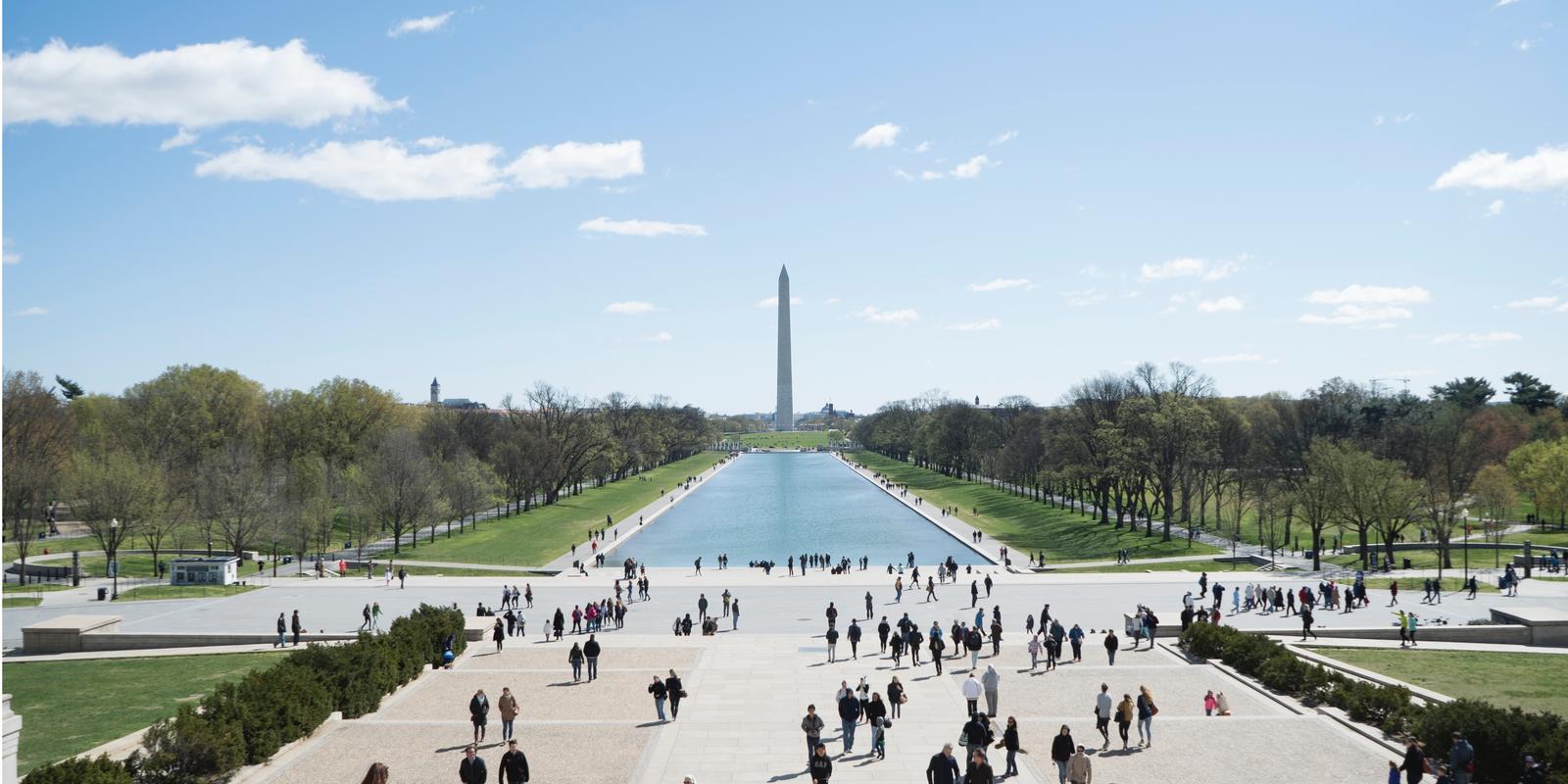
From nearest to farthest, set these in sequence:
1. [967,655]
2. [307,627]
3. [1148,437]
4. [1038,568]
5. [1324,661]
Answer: [1324,661], [967,655], [307,627], [1038,568], [1148,437]

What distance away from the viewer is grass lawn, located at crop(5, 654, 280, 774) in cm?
2234

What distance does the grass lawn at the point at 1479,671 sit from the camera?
24609mm

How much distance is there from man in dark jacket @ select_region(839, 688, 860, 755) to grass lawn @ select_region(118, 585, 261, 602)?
3486 cm

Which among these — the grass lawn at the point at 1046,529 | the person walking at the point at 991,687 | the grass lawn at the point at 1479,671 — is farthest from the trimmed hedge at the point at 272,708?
the grass lawn at the point at 1046,529

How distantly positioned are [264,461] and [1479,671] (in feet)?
253

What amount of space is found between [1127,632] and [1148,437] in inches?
1484

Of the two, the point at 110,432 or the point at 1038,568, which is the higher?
the point at 110,432

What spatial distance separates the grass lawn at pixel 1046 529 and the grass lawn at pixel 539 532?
29.0 meters

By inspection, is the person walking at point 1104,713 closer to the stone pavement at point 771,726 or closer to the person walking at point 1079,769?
the stone pavement at point 771,726

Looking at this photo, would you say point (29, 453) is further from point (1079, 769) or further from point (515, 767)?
point (1079, 769)

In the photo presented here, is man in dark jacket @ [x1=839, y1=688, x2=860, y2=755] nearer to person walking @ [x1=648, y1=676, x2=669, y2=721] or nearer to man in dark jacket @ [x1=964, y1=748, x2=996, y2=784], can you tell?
person walking @ [x1=648, y1=676, x2=669, y2=721]

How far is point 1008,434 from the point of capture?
117m

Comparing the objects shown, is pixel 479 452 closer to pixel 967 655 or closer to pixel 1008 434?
pixel 1008 434

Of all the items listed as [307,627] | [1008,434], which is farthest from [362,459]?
[1008,434]
